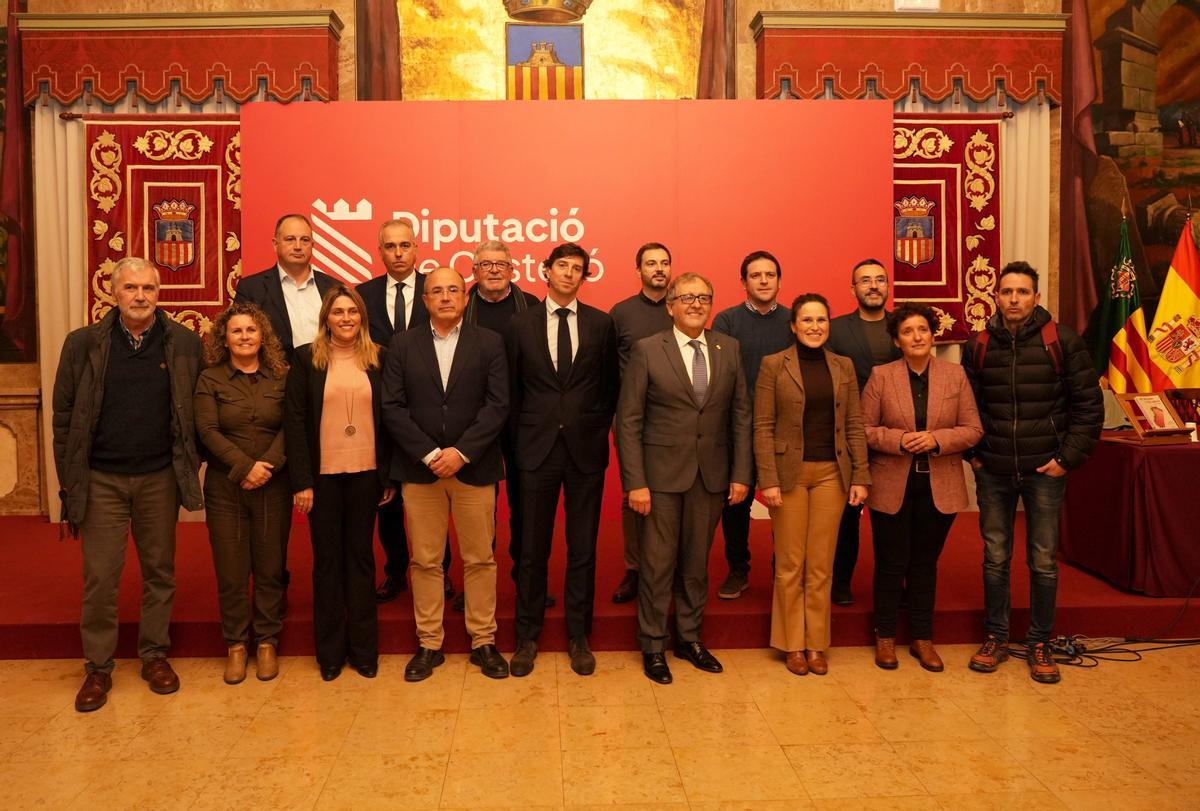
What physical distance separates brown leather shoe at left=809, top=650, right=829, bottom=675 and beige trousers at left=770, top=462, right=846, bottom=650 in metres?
0.03

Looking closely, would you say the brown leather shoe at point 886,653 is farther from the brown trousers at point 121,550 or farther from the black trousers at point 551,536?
the brown trousers at point 121,550

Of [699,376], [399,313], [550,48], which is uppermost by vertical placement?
[550,48]

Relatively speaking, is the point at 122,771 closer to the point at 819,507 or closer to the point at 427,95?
the point at 819,507

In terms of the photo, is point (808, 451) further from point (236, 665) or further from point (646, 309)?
point (236, 665)

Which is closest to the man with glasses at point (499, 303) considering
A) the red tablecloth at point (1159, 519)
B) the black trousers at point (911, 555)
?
the black trousers at point (911, 555)

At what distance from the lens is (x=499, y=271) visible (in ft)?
12.3

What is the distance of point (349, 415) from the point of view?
11.0ft

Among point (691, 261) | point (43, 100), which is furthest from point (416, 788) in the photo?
point (43, 100)

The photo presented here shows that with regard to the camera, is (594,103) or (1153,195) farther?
(1153,195)

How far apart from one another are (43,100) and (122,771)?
5024mm

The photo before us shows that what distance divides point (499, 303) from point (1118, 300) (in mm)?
4643

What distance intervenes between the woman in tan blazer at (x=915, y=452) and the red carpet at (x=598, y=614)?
38 centimetres

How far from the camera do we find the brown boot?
3.45m

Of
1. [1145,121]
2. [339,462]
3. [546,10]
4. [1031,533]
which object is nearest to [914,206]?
[1145,121]
